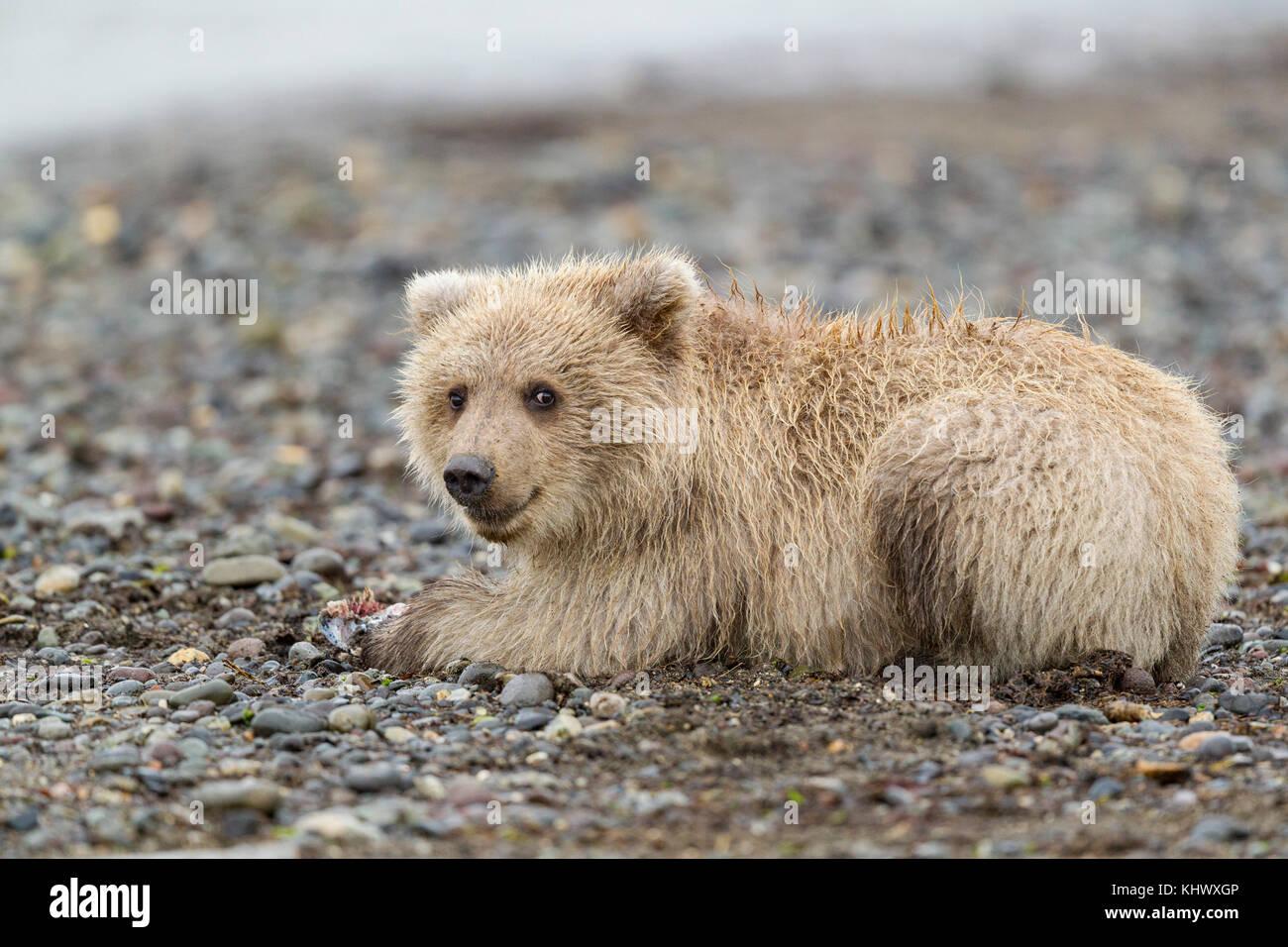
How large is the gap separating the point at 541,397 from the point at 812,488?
1.49 m

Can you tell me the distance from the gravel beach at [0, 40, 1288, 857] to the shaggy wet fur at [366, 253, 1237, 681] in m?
0.27

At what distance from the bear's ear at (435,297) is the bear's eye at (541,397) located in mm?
858

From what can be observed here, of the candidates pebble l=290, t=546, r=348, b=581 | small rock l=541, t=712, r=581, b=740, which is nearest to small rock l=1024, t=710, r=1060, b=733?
small rock l=541, t=712, r=581, b=740

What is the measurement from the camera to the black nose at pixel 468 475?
687 cm

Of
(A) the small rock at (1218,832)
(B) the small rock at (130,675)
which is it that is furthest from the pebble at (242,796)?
(A) the small rock at (1218,832)

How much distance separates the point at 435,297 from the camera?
7.93 metres

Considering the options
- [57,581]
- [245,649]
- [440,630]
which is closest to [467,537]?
[57,581]

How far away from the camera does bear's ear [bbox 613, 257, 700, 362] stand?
7383 mm

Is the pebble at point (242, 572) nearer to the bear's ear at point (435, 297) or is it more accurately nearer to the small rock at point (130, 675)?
the small rock at point (130, 675)

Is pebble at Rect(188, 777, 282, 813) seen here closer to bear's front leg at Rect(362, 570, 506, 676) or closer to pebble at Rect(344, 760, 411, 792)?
pebble at Rect(344, 760, 411, 792)

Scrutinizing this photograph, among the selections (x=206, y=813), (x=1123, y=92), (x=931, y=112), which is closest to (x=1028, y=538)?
(x=206, y=813)

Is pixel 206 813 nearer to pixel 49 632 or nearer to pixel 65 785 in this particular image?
pixel 65 785

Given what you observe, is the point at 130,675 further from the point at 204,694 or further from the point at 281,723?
the point at 281,723

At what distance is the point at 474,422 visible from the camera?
7.12 m
